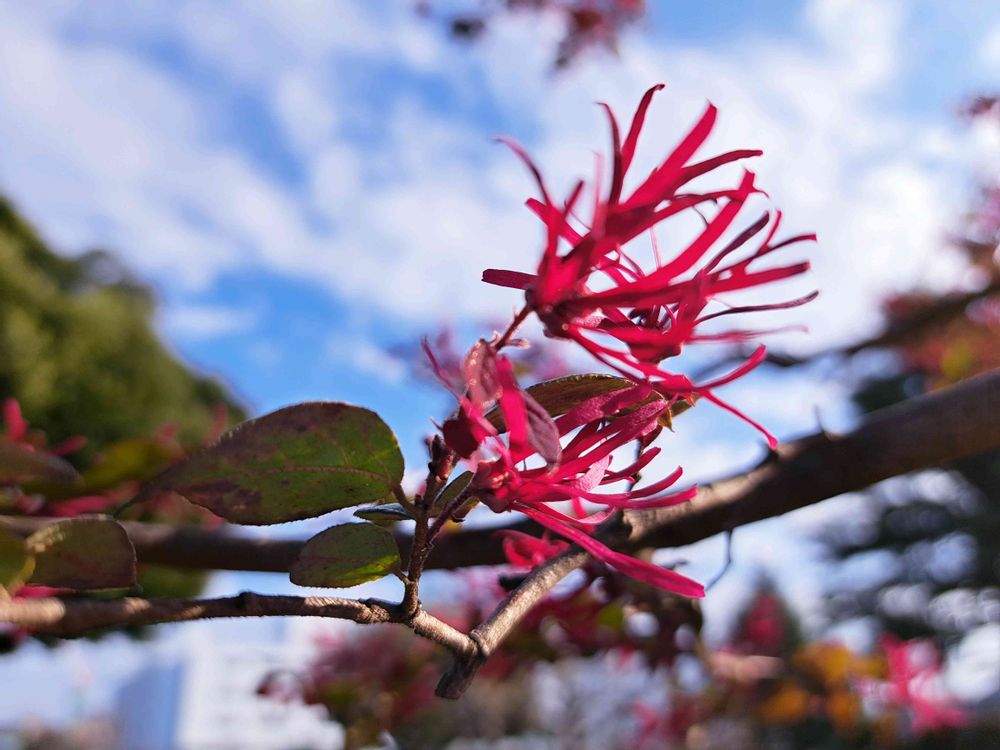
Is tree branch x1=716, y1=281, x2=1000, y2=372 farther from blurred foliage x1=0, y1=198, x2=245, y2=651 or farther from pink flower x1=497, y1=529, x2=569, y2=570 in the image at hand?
blurred foliage x1=0, y1=198, x2=245, y2=651

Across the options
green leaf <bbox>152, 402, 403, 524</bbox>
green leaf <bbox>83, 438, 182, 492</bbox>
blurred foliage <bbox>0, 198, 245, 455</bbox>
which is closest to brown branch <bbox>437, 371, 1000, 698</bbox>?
green leaf <bbox>152, 402, 403, 524</bbox>

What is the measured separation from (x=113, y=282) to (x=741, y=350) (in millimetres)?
5488

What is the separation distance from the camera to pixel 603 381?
28cm

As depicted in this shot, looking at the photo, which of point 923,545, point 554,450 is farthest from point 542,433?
point 923,545

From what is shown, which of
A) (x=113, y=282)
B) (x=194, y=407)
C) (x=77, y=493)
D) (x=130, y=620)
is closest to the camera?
(x=130, y=620)

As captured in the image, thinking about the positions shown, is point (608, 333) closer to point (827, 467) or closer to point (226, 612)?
point (226, 612)

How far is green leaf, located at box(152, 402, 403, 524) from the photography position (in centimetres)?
26

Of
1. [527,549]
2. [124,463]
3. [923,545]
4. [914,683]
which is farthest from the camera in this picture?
[923,545]

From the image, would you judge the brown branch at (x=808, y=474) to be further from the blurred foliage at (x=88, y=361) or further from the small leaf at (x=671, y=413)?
the blurred foliage at (x=88, y=361)

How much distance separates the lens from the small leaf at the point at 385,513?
28 centimetres

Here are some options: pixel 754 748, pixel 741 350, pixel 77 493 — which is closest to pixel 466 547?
pixel 77 493

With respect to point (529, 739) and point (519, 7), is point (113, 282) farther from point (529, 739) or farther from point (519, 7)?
point (529, 739)

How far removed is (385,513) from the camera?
0.29 metres

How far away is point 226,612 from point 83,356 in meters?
4.28
